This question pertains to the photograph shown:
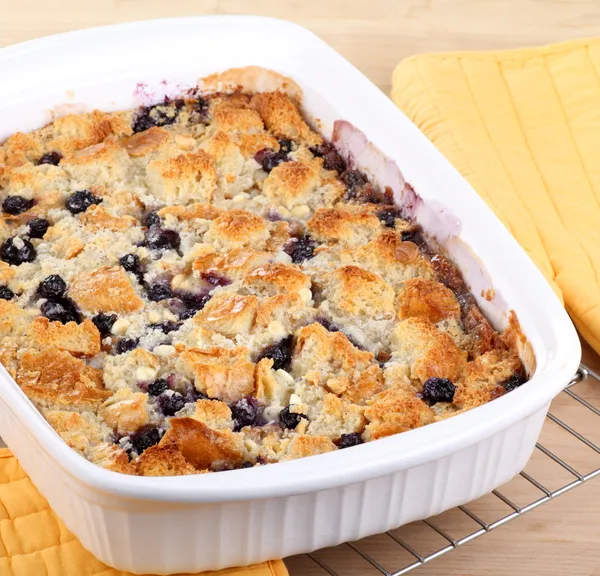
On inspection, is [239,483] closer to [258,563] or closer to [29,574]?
[258,563]

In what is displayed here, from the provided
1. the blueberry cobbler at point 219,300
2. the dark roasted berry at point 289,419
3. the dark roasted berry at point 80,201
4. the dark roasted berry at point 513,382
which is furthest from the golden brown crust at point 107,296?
the dark roasted berry at point 513,382

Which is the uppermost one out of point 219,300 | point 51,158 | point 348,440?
point 51,158

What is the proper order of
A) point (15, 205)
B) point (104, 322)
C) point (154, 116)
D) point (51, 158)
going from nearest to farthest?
point (104, 322) → point (15, 205) → point (51, 158) → point (154, 116)

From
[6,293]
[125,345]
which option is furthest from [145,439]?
[6,293]

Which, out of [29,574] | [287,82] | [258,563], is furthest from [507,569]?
[287,82]

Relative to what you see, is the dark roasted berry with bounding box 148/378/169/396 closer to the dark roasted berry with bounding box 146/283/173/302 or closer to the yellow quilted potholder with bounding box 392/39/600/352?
the dark roasted berry with bounding box 146/283/173/302

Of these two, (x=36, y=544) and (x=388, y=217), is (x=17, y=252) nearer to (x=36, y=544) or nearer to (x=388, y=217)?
(x=36, y=544)

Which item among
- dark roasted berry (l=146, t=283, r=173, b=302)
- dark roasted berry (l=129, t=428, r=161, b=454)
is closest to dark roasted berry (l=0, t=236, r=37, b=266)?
dark roasted berry (l=146, t=283, r=173, b=302)
